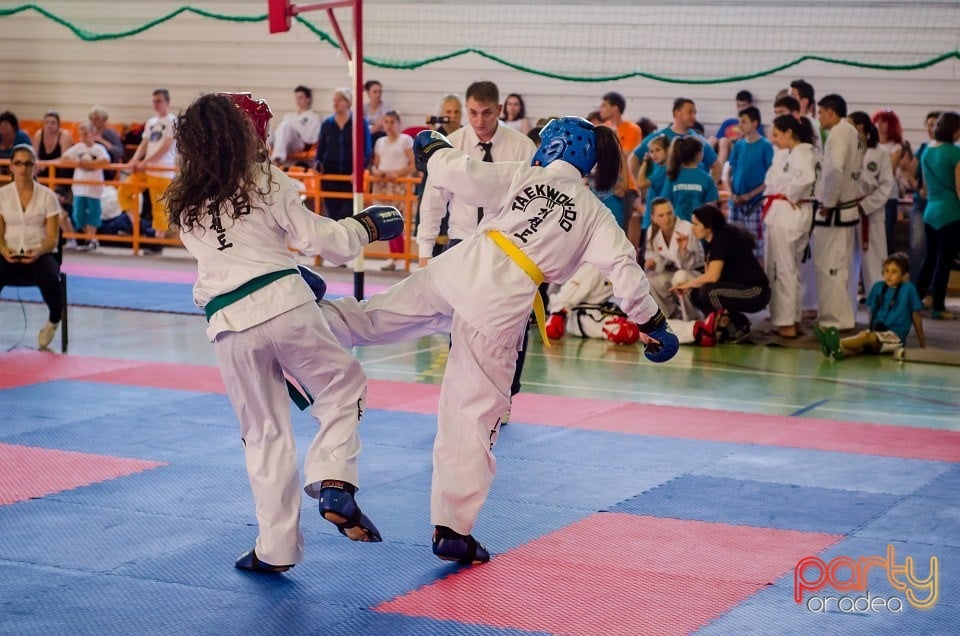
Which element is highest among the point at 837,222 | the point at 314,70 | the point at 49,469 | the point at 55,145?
the point at 314,70

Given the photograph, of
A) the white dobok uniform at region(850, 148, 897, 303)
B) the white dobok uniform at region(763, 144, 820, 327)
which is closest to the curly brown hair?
the white dobok uniform at region(763, 144, 820, 327)

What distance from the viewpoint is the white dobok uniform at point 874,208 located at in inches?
465

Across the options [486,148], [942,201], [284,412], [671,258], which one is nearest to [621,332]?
[671,258]

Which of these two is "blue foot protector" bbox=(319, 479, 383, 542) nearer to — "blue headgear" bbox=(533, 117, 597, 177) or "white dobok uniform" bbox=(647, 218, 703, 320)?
"blue headgear" bbox=(533, 117, 597, 177)

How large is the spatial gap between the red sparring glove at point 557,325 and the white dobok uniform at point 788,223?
1875 millimetres

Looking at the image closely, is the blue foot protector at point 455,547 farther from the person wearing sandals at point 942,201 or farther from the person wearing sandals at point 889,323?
the person wearing sandals at point 942,201

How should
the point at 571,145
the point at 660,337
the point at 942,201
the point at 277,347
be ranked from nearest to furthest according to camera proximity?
the point at 277,347 → the point at 660,337 → the point at 571,145 → the point at 942,201

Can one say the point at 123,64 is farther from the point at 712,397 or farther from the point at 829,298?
the point at 712,397

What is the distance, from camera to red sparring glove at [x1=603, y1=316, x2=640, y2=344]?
10.7 m

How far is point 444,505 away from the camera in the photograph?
4809 mm

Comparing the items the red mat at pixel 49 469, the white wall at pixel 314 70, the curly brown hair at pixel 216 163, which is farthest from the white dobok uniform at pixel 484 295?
the white wall at pixel 314 70

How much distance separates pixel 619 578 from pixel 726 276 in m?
6.44

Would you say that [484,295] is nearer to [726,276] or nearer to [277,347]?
[277,347]

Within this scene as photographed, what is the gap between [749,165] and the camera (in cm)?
1228
